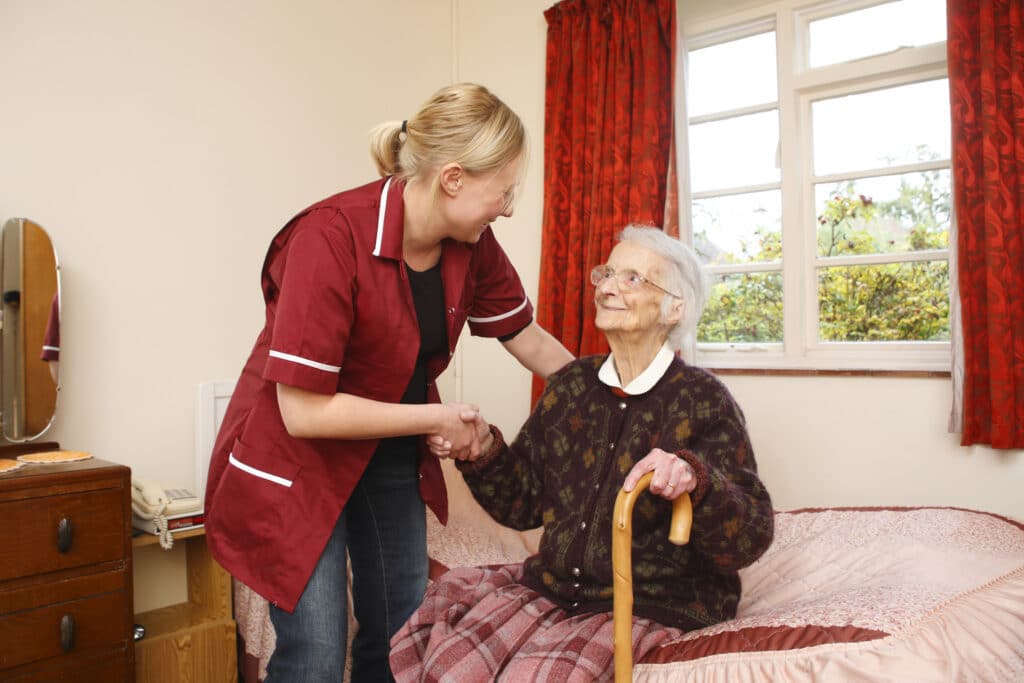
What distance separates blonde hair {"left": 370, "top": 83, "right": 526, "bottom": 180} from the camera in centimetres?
129

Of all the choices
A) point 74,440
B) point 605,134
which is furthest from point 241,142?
point 605,134

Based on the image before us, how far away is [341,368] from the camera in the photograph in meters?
1.32

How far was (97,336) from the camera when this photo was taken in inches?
93.9

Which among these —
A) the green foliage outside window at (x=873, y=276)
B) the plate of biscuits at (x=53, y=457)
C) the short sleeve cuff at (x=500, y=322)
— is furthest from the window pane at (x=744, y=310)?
the plate of biscuits at (x=53, y=457)

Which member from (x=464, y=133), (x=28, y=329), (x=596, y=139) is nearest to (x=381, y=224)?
(x=464, y=133)

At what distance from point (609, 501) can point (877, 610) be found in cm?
53

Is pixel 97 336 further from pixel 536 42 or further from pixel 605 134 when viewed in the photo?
pixel 536 42

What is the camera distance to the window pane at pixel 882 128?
103 inches

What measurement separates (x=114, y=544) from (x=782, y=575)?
5.66 feet

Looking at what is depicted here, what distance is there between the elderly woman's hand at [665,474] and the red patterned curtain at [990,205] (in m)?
1.56

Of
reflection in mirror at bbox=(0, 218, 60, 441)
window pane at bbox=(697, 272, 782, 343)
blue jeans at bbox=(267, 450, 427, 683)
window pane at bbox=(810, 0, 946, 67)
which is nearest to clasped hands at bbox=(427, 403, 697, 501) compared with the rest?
blue jeans at bbox=(267, 450, 427, 683)

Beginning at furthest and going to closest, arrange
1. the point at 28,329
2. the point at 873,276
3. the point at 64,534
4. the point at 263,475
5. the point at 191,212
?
the point at 873,276 < the point at 191,212 < the point at 28,329 < the point at 64,534 < the point at 263,475

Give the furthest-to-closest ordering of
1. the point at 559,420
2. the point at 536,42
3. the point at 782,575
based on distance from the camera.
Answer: the point at 536,42
the point at 782,575
the point at 559,420

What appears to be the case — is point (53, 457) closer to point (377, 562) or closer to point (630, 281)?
point (377, 562)
